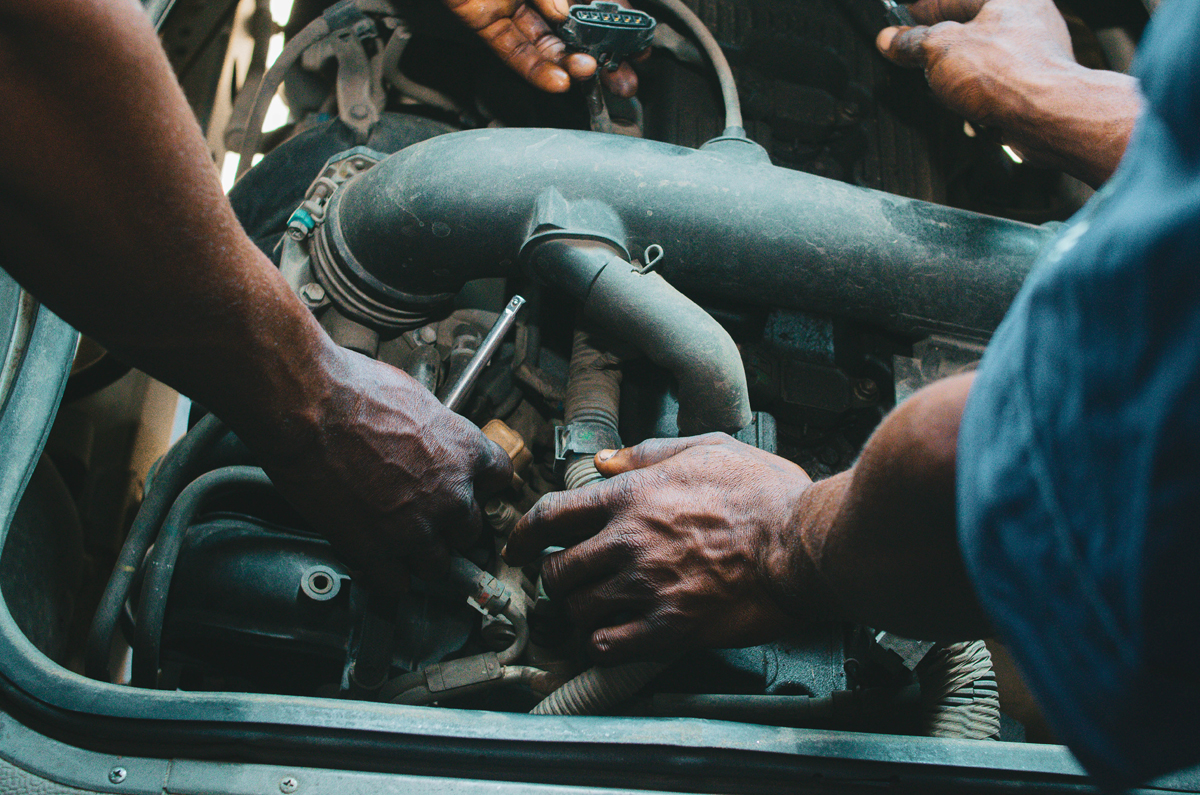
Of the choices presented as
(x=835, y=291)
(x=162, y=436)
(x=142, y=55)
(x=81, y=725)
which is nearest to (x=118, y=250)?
(x=142, y=55)

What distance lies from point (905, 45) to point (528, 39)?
0.61m

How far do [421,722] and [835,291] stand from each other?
0.78 metres

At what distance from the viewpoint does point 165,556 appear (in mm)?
1026

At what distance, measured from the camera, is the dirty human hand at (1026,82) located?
3.85 ft

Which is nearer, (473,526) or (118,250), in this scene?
(118,250)

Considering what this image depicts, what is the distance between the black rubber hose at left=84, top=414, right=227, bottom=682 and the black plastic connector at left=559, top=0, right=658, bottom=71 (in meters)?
0.79

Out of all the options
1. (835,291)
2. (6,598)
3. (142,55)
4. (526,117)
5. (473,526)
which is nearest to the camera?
(142,55)

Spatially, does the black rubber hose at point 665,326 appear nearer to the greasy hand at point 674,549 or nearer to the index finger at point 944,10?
the greasy hand at point 674,549

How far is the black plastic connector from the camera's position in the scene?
1.30m

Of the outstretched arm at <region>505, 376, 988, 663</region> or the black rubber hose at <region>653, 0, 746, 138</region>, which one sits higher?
the black rubber hose at <region>653, 0, 746, 138</region>

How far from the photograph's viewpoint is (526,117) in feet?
4.99

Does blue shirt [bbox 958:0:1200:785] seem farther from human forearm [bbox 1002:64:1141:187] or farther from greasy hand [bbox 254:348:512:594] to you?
human forearm [bbox 1002:64:1141:187]

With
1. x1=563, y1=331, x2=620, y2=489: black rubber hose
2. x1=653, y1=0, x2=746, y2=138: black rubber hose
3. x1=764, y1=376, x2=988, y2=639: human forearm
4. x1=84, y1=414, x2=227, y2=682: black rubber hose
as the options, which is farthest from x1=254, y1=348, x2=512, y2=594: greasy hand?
x1=653, y1=0, x2=746, y2=138: black rubber hose

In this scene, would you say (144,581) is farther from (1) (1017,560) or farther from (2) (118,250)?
(1) (1017,560)
